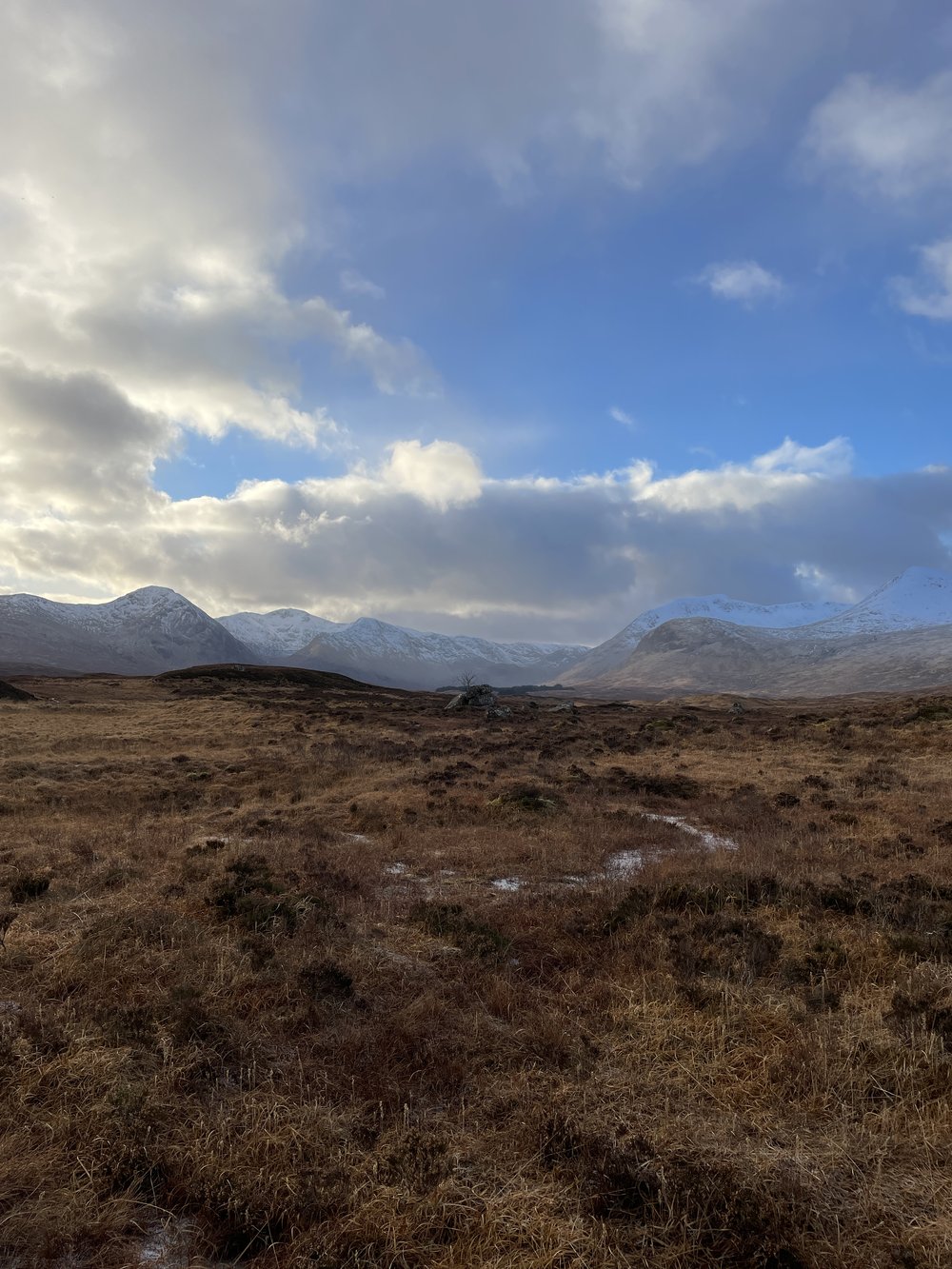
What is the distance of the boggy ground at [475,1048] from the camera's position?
4.14 metres

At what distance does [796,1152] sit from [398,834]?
12.6m

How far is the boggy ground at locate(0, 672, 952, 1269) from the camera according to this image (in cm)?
414

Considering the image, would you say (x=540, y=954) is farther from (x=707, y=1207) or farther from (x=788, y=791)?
(x=788, y=791)

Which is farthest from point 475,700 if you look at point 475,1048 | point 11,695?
point 475,1048

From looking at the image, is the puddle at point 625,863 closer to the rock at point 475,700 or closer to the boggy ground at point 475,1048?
the boggy ground at point 475,1048

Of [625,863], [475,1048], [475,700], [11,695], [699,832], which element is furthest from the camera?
[475,700]

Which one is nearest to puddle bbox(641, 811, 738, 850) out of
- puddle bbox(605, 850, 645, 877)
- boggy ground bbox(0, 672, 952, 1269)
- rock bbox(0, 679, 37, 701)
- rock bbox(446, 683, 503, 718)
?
boggy ground bbox(0, 672, 952, 1269)

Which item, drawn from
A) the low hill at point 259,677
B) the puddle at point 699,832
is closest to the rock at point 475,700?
the low hill at point 259,677

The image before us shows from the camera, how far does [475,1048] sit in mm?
6305

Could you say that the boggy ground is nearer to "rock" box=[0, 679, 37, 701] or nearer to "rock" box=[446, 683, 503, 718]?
"rock" box=[0, 679, 37, 701]

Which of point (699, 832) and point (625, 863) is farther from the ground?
point (625, 863)

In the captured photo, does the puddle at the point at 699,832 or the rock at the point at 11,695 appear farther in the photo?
the rock at the point at 11,695

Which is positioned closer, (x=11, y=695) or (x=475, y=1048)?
(x=475, y=1048)

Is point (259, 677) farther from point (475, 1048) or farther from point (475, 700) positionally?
point (475, 1048)
